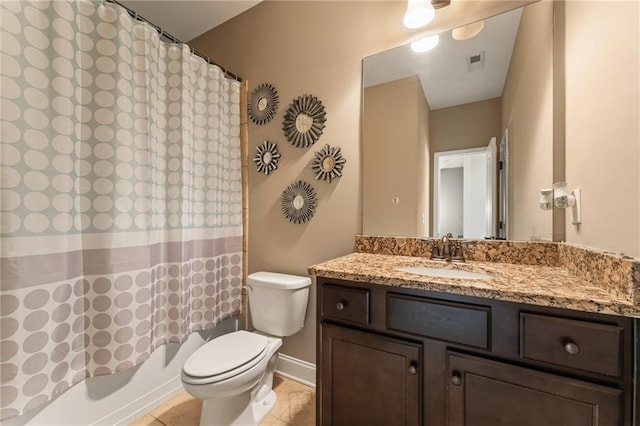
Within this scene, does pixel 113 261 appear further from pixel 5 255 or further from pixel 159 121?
pixel 159 121

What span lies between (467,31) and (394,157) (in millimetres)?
699

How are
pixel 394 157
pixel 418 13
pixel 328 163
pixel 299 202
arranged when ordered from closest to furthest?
1. pixel 418 13
2. pixel 394 157
3. pixel 328 163
4. pixel 299 202

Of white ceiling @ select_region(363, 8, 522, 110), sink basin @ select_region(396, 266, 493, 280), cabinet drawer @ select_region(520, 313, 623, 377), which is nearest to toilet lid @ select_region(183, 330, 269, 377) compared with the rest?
sink basin @ select_region(396, 266, 493, 280)

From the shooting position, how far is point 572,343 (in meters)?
0.69

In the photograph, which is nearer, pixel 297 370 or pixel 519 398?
pixel 519 398

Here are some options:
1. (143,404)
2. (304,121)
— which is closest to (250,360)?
(143,404)

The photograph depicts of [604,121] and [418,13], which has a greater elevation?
[418,13]

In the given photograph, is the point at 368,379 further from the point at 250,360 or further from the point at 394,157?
the point at 394,157

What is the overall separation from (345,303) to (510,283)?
1.88ft

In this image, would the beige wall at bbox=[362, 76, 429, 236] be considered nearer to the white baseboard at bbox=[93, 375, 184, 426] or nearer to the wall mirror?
the wall mirror

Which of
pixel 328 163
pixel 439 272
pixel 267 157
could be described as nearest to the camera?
pixel 439 272

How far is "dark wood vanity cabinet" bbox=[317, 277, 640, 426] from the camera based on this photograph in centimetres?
67

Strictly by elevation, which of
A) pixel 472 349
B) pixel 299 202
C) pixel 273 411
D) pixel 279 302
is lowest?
pixel 273 411

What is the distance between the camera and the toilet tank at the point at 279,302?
1.58m
